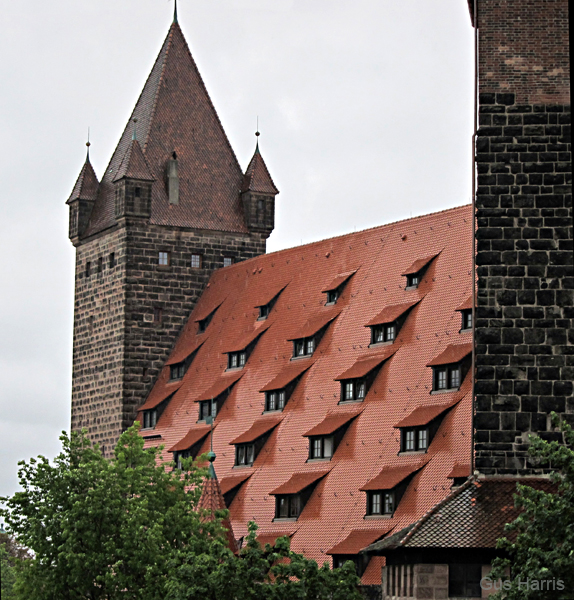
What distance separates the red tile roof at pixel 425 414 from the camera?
41531mm

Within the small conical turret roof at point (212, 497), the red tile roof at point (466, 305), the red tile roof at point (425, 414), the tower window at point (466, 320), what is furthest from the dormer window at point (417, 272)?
the small conical turret roof at point (212, 497)

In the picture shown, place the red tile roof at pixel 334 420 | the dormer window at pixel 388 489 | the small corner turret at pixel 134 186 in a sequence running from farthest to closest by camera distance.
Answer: the small corner turret at pixel 134 186 → the red tile roof at pixel 334 420 → the dormer window at pixel 388 489

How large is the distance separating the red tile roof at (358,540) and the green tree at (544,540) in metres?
14.7

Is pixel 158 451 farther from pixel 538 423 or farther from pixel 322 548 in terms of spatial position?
pixel 538 423

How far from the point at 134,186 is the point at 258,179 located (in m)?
5.01

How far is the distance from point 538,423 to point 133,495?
1871 cm

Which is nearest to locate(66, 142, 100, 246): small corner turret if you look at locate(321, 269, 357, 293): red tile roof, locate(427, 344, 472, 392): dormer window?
locate(321, 269, 357, 293): red tile roof

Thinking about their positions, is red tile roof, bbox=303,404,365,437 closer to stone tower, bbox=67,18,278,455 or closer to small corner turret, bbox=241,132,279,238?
stone tower, bbox=67,18,278,455

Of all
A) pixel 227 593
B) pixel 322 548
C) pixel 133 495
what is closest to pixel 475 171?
pixel 227 593

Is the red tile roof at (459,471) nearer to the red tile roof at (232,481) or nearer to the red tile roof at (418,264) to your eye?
the red tile roof at (418,264)

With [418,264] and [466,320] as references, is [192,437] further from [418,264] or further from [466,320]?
[466,320]

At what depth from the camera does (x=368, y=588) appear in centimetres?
3866

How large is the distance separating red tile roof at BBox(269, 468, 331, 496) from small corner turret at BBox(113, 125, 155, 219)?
54.1 feet

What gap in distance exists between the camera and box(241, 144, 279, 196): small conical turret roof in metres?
60.9
